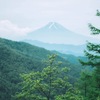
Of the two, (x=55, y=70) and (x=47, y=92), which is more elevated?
(x=55, y=70)

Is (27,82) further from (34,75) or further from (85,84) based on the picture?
(85,84)

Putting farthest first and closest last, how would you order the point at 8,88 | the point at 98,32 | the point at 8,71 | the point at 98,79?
1. the point at 8,71
2. the point at 8,88
3. the point at 98,79
4. the point at 98,32

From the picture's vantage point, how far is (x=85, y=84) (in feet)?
108

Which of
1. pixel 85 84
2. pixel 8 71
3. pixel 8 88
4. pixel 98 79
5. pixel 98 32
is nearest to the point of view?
pixel 98 32

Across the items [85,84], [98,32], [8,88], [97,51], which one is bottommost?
[8,88]

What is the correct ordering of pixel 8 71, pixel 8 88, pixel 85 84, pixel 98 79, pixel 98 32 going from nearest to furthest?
pixel 98 32 → pixel 98 79 → pixel 85 84 → pixel 8 88 → pixel 8 71

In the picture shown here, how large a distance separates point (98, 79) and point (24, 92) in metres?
4.36

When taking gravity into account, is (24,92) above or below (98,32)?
below

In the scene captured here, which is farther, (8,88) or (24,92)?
(8,88)

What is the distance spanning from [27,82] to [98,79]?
410 centimetres

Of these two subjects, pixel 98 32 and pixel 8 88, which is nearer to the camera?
pixel 98 32

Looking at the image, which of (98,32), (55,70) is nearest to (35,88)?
(55,70)

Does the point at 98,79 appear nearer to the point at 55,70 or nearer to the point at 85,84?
the point at 55,70

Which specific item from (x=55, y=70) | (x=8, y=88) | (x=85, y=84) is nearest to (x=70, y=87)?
(x=55, y=70)
